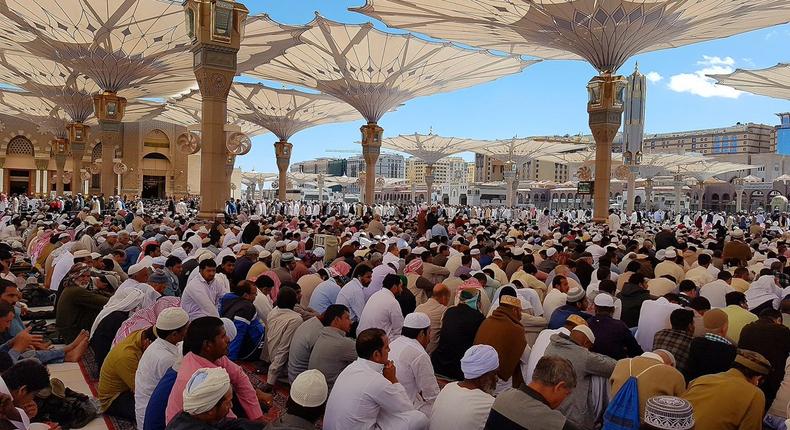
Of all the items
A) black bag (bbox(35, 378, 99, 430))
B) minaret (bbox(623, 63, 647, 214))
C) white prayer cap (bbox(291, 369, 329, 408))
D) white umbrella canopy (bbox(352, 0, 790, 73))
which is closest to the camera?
white prayer cap (bbox(291, 369, 329, 408))

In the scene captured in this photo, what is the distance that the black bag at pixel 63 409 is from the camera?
4023 millimetres

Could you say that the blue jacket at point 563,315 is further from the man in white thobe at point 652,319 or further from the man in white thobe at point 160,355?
the man in white thobe at point 160,355

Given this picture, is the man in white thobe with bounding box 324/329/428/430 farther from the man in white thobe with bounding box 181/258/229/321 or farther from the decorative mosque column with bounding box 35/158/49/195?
the decorative mosque column with bounding box 35/158/49/195

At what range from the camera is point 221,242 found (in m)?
10.8

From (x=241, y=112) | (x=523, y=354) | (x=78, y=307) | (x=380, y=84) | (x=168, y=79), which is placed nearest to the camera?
(x=523, y=354)

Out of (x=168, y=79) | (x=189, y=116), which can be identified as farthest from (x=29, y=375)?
(x=189, y=116)

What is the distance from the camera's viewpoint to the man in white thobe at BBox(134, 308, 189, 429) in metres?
3.42

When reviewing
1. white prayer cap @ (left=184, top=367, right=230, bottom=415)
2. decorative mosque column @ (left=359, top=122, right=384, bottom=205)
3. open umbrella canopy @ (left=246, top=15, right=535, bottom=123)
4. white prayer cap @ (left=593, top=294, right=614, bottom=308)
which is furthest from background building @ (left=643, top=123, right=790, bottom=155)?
white prayer cap @ (left=184, top=367, right=230, bottom=415)

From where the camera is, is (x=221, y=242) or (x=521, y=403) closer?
(x=521, y=403)

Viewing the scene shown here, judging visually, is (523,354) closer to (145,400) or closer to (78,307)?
(145,400)

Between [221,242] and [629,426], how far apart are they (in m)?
9.00

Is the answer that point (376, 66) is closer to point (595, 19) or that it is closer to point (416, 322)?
point (595, 19)

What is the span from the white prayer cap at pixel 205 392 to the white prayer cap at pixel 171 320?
1.05 m

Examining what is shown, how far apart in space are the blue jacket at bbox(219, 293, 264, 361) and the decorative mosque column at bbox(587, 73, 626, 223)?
1411 centimetres
